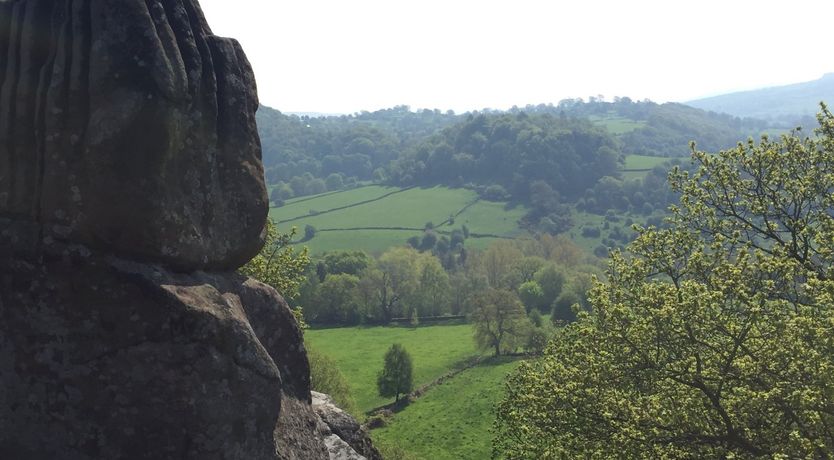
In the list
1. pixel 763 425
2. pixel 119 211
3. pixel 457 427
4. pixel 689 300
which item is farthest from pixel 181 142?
pixel 457 427

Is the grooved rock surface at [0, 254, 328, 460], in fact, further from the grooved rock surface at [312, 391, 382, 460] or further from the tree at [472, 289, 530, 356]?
the tree at [472, 289, 530, 356]

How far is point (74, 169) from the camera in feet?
36.9

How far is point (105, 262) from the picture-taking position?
1141cm

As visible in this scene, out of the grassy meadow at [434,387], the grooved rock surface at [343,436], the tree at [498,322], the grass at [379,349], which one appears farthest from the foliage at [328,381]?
the tree at [498,322]

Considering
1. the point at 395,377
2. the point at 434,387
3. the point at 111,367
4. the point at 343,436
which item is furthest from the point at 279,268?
the point at 434,387

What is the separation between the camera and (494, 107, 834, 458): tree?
18625mm

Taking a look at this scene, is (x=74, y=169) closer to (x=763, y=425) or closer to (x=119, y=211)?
(x=119, y=211)

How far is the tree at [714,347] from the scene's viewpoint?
18.6 metres

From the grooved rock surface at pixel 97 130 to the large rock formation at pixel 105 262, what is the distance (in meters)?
0.03

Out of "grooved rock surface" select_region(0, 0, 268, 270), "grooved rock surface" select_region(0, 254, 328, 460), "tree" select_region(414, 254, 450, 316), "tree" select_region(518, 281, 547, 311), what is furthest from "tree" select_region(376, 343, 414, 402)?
"grooved rock surface" select_region(0, 0, 268, 270)

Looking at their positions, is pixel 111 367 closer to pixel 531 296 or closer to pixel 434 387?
pixel 434 387

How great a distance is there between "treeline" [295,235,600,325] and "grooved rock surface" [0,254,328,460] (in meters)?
99.9

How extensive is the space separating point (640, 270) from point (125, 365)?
21348mm

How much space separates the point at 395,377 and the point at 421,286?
182ft
